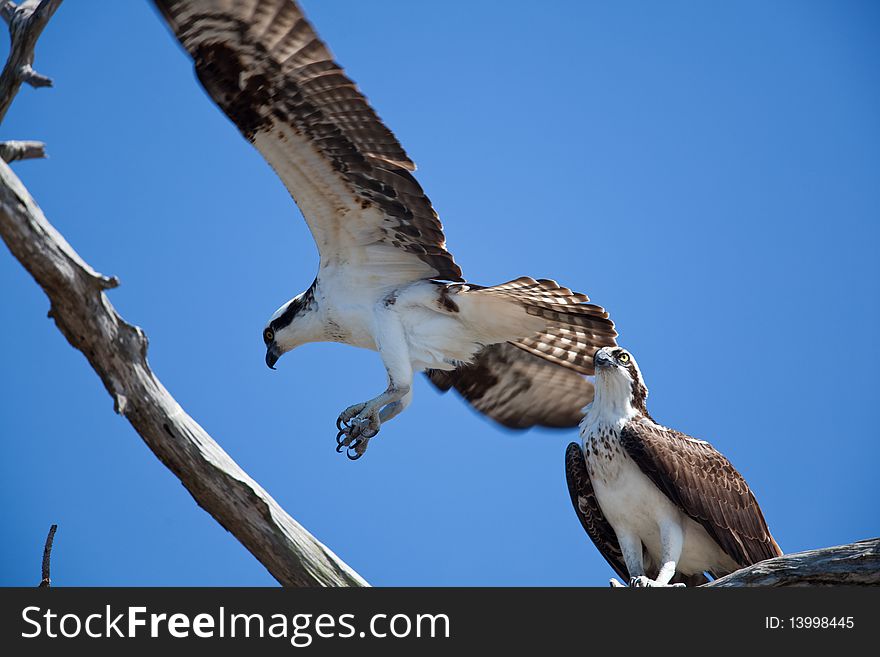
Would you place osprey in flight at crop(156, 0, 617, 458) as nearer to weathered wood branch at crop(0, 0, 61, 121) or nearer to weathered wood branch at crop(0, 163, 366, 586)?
weathered wood branch at crop(0, 0, 61, 121)

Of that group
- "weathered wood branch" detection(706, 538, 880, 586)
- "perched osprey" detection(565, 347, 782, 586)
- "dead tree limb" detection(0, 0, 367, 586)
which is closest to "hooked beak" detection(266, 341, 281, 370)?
"perched osprey" detection(565, 347, 782, 586)

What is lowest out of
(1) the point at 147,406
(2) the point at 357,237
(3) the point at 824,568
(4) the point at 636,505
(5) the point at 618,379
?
(3) the point at 824,568

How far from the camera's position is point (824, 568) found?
4695 mm

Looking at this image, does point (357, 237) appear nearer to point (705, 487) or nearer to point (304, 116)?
point (304, 116)

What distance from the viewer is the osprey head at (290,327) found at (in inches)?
274

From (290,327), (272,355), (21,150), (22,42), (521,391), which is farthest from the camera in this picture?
(521,391)

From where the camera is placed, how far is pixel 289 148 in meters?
6.07

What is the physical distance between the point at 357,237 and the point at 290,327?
923 mm

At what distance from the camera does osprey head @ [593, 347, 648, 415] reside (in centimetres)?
650

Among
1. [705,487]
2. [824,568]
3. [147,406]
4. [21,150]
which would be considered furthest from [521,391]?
[21,150]

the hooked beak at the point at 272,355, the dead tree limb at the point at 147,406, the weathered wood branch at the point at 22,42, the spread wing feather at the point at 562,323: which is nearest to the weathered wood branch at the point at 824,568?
the dead tree limb at the point at 147,406
